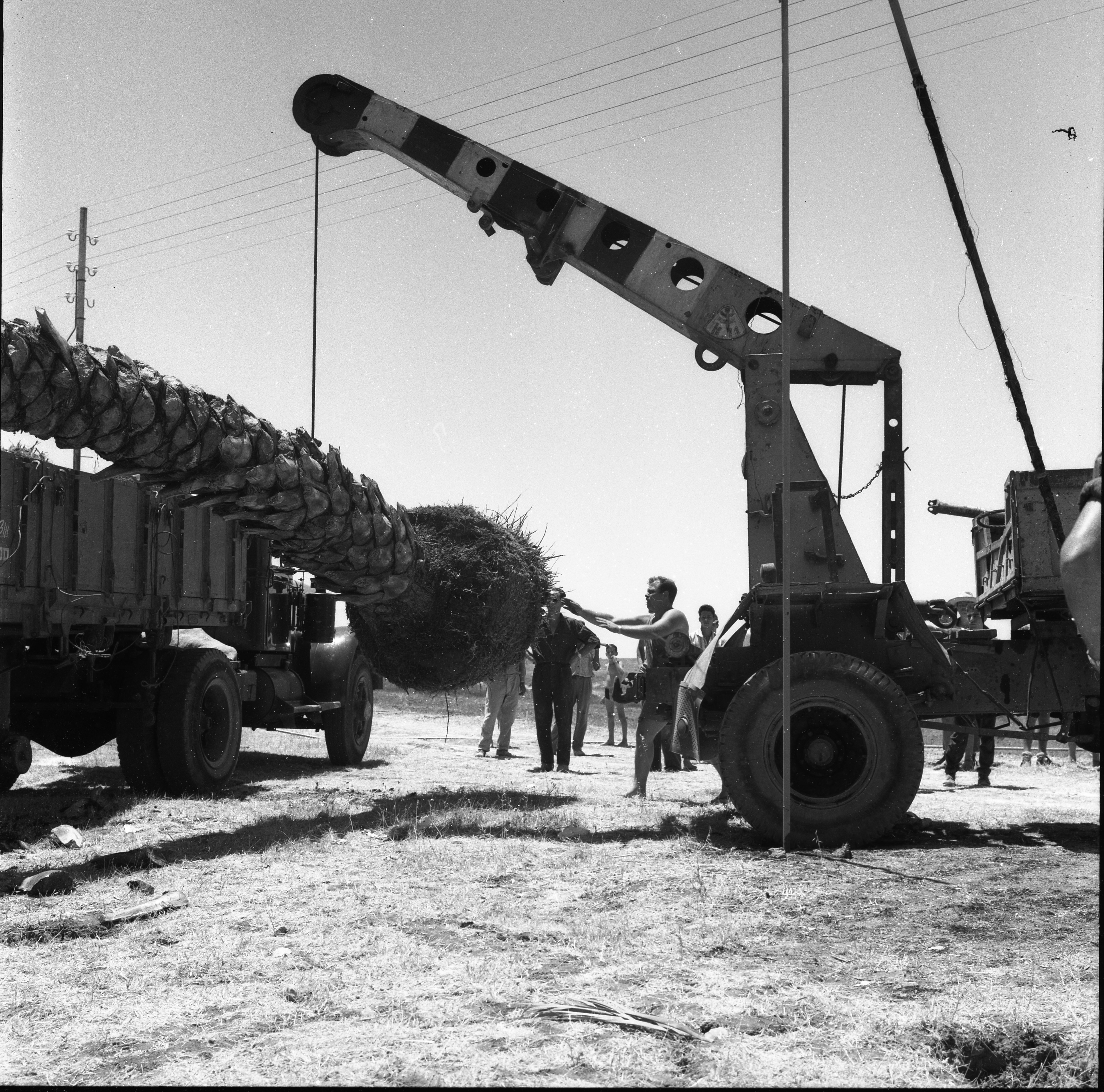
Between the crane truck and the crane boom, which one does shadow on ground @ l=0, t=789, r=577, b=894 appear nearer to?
the crane truck

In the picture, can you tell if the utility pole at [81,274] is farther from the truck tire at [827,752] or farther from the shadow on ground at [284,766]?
the truck tire at [827,752]

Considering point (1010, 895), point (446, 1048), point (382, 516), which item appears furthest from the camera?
point (382, 516)

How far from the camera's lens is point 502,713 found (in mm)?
14477

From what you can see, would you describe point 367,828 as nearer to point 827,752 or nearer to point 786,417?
point 827,752

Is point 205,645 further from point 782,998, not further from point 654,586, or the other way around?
point 782,998

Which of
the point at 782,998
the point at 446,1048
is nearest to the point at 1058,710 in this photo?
the point at 782,998

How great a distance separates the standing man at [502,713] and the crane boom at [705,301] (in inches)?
248

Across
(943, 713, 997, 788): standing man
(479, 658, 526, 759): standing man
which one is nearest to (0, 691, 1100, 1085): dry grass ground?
(943, 713, 997, 788): standing man

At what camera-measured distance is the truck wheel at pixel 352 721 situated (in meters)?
12.7

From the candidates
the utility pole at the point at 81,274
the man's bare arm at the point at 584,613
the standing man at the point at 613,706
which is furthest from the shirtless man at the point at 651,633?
the utility pole at the point at 81,274

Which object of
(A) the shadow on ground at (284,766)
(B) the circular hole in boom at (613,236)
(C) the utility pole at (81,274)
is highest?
(C) the utility pole at (81,274)

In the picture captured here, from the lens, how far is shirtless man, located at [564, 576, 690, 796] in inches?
367

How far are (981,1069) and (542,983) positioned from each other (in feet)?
4.91

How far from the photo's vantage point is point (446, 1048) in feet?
11.4
